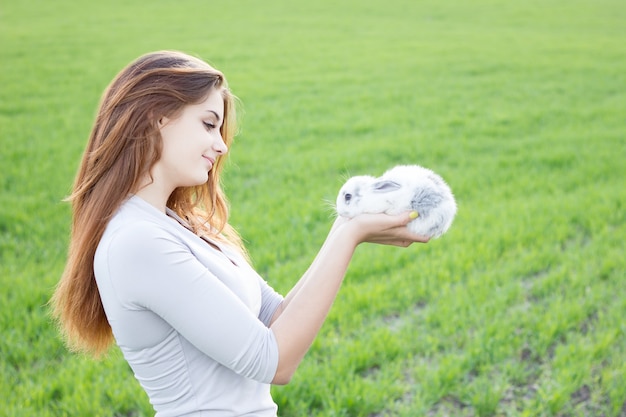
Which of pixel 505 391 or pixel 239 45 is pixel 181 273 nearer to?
pixel 505 391

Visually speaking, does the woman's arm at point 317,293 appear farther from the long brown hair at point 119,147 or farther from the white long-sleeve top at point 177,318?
the long brown hair at point 119,147

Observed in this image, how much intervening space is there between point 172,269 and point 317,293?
327 mm

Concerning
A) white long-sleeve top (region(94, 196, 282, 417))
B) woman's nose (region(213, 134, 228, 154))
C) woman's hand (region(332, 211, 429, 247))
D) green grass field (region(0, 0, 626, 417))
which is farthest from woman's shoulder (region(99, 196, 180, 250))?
green grass field (region(0, 0, 626, 417))

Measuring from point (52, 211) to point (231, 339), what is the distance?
444cm

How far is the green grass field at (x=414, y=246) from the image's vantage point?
10.2 feet

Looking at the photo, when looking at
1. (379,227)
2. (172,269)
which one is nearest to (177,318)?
(172,269)

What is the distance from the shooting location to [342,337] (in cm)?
354

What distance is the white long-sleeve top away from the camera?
138 centimetres

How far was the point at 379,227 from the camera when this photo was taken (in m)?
1.63

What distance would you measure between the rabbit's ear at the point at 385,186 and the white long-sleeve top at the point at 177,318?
436mm

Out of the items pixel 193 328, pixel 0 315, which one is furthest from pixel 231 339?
pixel 0 315

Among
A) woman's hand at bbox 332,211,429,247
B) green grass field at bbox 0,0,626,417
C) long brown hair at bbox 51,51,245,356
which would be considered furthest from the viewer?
green grass field at bbox 0,0,626,417

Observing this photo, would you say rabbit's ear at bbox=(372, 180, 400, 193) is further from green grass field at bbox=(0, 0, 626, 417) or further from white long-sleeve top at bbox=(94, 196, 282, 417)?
green grass field at bbox=(0, 0, 626, 417)

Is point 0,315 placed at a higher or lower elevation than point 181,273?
lower
